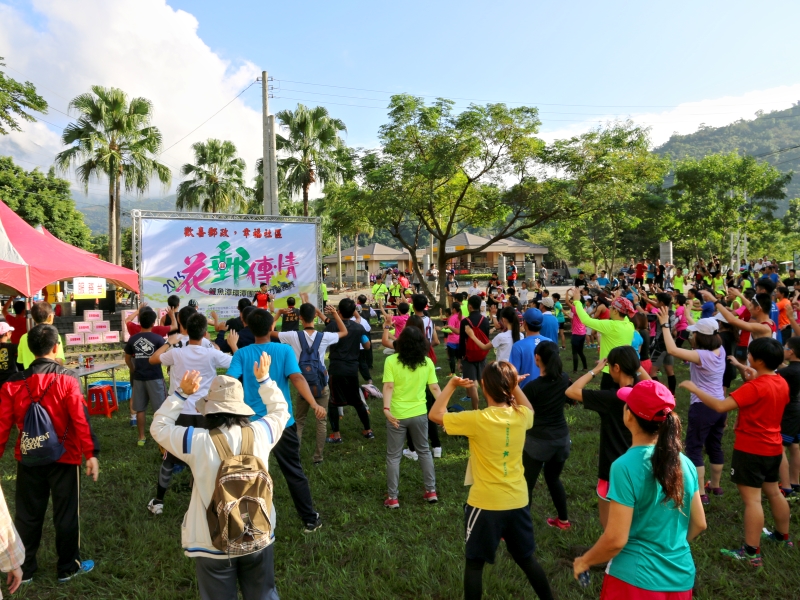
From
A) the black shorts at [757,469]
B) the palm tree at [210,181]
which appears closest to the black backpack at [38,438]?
the black shorts at [757,469]

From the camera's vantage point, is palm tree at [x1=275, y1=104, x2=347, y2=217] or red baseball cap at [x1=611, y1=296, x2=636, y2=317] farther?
palm tree at [x1=275, y1=104, x2=347, y2=217]

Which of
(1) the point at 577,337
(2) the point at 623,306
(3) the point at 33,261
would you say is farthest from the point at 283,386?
(1) the point at 577,337

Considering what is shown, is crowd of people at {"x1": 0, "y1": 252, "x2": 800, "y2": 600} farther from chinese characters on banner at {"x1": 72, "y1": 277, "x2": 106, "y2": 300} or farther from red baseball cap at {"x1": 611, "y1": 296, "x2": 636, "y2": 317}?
chinese characters on banner at {"x1": 72, "y1": 277, "x2": 106, "y2": 300}

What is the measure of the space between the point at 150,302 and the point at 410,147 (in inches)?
355

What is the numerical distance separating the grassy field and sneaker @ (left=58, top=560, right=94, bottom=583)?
55 mm

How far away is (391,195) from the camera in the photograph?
15.7m

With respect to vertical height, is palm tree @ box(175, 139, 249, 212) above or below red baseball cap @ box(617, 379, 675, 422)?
above

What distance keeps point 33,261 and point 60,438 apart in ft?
20.2

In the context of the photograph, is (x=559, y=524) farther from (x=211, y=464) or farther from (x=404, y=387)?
(x=211, y=464)

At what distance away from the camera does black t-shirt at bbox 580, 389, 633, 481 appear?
3393 millimetres

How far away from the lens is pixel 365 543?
406 centimetres

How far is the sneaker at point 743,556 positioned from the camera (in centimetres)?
359

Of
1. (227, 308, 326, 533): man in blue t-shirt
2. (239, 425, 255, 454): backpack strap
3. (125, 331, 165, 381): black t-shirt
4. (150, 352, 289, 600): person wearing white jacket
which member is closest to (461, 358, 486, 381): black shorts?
(227, 308, 326, 533): man in blue t-shirt

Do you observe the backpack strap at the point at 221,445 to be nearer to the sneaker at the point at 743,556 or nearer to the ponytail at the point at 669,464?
the ponytail at the point at 669,464
